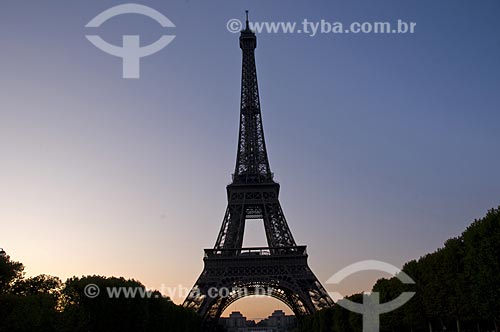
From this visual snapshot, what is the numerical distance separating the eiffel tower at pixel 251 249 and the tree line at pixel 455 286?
40.1 ft

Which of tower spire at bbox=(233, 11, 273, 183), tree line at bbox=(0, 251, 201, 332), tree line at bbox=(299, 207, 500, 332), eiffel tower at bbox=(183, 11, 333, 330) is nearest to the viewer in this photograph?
tree line at bbox=(299, 207, 500, 332)

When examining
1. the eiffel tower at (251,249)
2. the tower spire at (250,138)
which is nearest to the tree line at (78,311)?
the eiffel tower at (251,249)

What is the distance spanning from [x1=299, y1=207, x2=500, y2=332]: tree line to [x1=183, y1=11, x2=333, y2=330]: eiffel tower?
A: 1222 cm

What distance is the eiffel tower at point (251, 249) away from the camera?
237 ft

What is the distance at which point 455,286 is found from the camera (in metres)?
39.3

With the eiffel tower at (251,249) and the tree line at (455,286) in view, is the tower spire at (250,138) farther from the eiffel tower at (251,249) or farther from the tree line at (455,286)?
the tree line at (455,286)

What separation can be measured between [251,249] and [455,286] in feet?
126

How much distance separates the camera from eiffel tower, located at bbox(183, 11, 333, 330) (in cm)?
7238

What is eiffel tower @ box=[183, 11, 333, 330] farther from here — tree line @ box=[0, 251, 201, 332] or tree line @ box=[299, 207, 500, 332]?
tree line @ box=[0, 251, 201, 332]

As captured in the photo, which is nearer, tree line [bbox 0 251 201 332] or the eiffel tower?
tree line [bbox 0 251 201 332]

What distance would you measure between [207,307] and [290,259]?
12035 mm

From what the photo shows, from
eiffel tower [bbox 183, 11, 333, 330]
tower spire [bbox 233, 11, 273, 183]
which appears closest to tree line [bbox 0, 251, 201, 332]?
eiffel tower [bbox 183, 11, 333, 330]

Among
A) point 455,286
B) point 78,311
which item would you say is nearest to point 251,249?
point 78,311

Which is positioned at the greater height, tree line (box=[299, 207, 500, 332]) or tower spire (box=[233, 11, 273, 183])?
tower spire (box=[233, 11, 273, 183])
